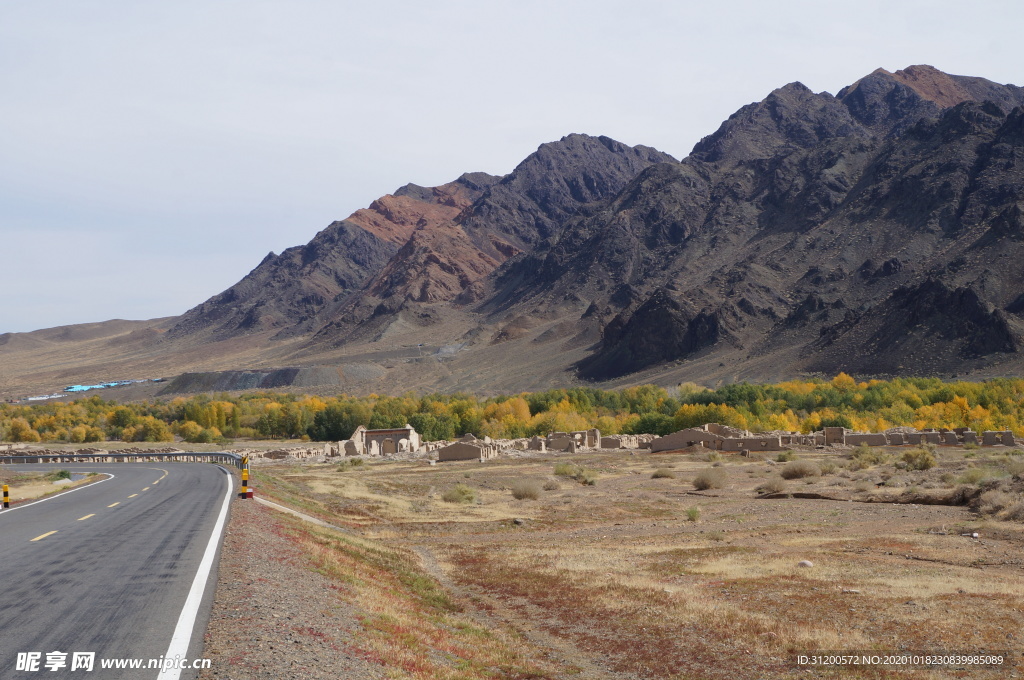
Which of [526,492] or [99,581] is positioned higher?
[99,581]

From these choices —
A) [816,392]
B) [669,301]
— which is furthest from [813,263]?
[816,392]

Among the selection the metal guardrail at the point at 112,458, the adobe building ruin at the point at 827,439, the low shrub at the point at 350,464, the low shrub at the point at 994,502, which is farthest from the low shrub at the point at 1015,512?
the metal guardrail at the point at 112,458

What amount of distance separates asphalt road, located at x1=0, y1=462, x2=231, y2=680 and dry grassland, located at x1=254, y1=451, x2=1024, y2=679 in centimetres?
234

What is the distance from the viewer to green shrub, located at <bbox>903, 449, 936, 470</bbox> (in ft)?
150

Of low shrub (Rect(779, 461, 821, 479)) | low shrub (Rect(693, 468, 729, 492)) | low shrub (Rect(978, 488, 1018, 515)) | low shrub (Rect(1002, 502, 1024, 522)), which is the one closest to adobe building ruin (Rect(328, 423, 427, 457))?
low shrub (Rect(693, 468, 729, 492))

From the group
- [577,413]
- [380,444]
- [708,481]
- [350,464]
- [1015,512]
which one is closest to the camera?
[1015,512]

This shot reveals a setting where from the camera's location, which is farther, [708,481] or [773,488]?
[708,481]

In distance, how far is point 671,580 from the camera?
1883 cm

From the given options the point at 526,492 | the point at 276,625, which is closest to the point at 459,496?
the point at 526,492

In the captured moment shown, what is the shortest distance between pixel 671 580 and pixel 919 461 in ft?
108

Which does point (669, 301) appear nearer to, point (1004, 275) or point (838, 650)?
point (1004, 275)

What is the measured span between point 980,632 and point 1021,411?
75908mm

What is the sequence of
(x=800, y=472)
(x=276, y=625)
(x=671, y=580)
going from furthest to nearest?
(x=800, y=472)
(x=671, y=580)
(x=276, y=625)

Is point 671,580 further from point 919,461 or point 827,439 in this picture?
point 827,439
